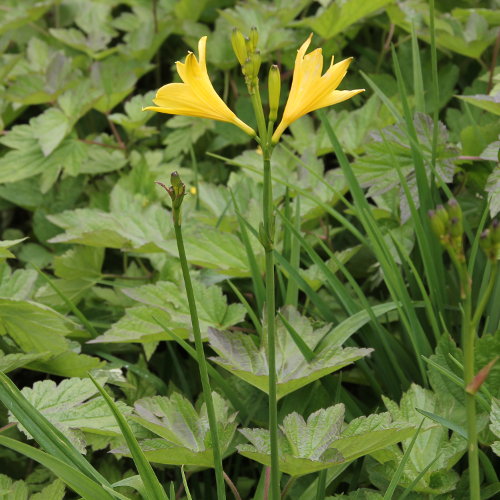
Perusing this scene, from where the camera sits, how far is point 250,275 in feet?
5.73

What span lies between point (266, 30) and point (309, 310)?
1.17 m

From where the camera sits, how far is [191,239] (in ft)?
5.85

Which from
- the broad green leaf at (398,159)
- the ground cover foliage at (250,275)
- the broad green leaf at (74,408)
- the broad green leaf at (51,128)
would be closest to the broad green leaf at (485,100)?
the ground cover foliage at (250,275)

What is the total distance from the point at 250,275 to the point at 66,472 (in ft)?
2.59

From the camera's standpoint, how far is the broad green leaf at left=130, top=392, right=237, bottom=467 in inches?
47.3

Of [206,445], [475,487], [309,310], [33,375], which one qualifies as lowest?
[33,375]

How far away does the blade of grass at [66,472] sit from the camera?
3.41ft

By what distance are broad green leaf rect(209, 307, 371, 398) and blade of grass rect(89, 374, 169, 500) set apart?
24 centimetres

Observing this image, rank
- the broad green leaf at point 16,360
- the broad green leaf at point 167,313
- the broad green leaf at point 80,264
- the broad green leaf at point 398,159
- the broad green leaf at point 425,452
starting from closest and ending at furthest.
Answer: the broad green leaf at point 425,452, the broad green leaf at point 16,360, the broad green leaf at point 167,313, the broad green leaf at point 398,159, the broad green leaf at point 80,264

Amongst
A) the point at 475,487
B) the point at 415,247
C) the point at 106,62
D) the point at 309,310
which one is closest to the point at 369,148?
the point at 415,247

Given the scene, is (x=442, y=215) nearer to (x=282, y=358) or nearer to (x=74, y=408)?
(x=282, y=358)

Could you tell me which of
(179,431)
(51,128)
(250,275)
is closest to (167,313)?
(250,275)

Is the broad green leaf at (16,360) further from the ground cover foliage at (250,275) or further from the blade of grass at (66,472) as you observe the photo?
the blade of grass at (66,472)

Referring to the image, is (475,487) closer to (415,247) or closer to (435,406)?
(435,406)
